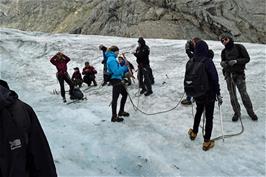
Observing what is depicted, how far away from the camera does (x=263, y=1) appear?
126 ft

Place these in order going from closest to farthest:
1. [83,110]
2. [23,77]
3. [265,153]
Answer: [265,153] → [83,110] → [23,77]

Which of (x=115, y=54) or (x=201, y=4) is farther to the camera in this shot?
(x=201, y=4)

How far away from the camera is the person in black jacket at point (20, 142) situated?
124 inches

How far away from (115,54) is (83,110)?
2.57m

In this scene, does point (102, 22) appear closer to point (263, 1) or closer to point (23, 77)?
point (263, 1)

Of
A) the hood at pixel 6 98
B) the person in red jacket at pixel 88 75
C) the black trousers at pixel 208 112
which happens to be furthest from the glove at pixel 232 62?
the person in red jacket at pixel 88 75

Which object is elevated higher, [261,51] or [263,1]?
[263,1]

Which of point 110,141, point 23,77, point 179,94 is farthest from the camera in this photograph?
point 23,77

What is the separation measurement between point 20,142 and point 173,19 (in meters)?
37.1

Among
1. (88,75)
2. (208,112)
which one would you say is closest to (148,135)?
(208,112)

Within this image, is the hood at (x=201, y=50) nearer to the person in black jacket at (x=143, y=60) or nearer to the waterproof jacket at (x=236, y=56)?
the waterproof jacket at (x=236, y=56)

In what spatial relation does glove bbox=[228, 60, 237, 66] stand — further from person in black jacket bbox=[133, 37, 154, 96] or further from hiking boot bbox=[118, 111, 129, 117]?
person in black jacket bbox=[133, 37, 154, 96]

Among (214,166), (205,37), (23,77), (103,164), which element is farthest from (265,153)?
(205,37)

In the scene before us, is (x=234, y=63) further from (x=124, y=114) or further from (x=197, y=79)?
Result: (x=124, y=114)
